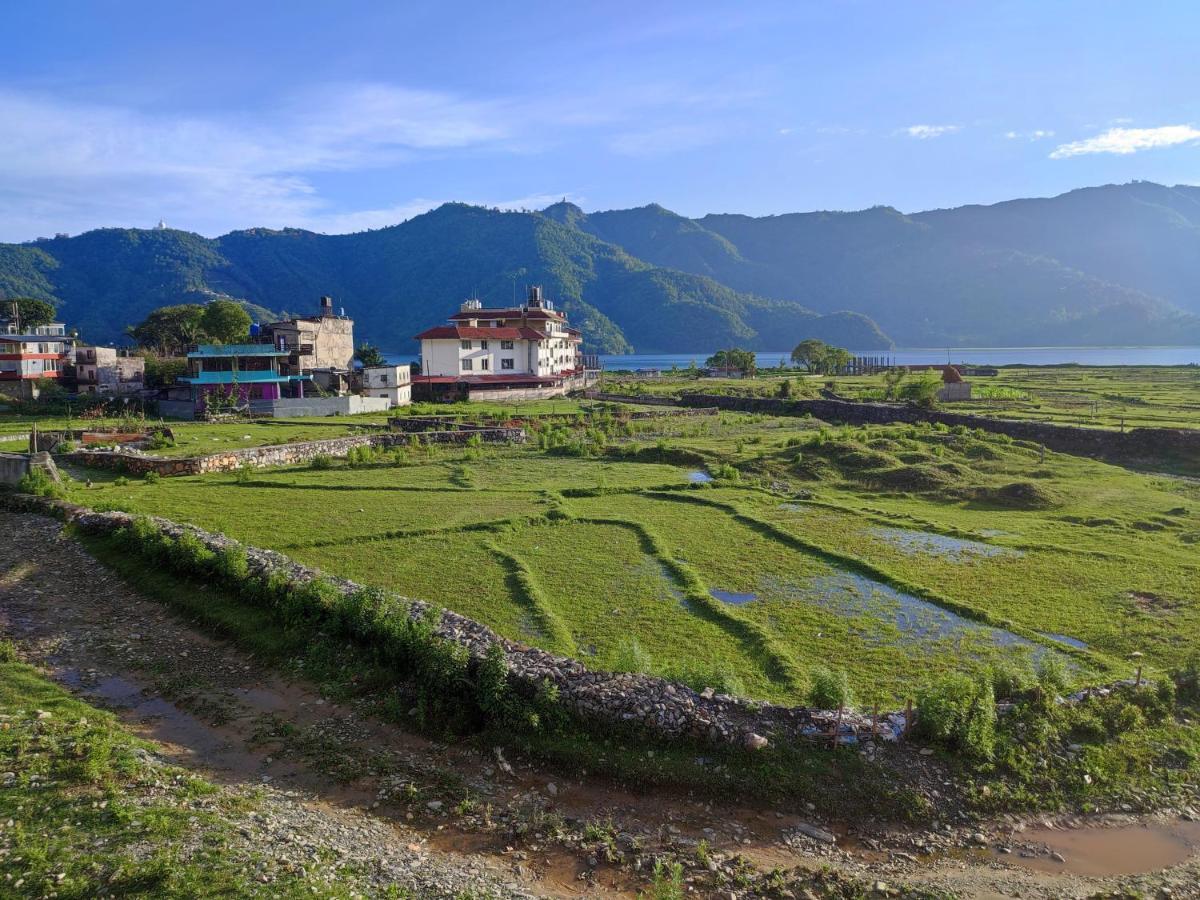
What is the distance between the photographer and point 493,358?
76.7 m

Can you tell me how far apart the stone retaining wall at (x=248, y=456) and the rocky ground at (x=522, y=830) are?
23013mm

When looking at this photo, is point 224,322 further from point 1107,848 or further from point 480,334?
point 1107,848

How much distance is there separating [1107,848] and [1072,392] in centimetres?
6901

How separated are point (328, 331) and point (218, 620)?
67.0m

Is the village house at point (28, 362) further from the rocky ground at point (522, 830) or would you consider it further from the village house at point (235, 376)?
the rocky ground at point (522, 830)

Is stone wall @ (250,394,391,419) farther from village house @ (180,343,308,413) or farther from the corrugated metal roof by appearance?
the corrugated metal roof

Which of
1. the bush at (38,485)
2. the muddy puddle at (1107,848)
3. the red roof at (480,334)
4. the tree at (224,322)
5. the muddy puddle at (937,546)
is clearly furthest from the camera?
the tree at (224,322)

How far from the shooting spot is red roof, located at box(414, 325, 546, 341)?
7278 centimetres

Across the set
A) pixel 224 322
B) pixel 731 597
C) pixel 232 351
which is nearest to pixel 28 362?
pixel 232 351

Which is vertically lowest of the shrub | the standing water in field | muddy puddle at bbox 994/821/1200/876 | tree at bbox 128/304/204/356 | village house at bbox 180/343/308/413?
muddy puddle at bbox 994/821/1200/876

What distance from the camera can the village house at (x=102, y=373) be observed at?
62.1 metres

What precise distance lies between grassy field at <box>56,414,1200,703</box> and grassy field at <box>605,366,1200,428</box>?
14785mm

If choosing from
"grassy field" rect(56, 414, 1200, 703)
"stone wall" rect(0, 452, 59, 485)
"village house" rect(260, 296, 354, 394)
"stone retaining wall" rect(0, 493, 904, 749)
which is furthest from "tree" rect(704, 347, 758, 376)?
"stone retaining wall" rect(0, 493, 904, 749)

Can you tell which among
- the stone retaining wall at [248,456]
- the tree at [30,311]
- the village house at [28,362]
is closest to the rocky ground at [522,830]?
the stone retaining wall at [248,456]
